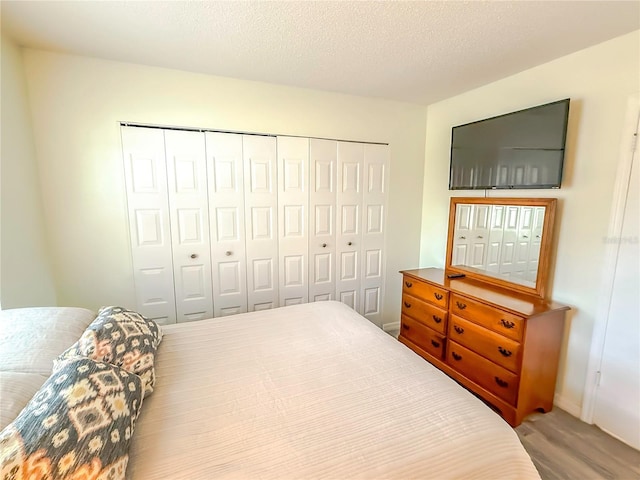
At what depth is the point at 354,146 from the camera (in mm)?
2992

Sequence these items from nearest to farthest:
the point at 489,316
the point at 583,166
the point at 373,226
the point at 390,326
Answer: the point at 583,166 → the point at 489,316 → the point at 373,226 → the point at 390,326

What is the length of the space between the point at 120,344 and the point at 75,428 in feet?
1.62

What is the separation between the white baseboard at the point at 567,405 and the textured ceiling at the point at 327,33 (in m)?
2.42

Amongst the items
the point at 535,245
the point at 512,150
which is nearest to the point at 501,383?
the point at 535,245

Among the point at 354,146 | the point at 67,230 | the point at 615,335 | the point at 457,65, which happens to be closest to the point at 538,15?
the point at 457,65

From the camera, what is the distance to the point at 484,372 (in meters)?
2.19

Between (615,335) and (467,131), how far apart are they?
1.86 metres

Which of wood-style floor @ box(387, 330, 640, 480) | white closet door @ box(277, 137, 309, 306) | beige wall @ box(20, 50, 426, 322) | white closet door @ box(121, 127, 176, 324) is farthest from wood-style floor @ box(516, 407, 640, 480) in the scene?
beige wall @ box(20, 50, 426, 322)

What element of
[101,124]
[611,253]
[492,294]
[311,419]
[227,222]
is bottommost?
[311,419]

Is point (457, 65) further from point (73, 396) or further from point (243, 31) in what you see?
point (73, 396)

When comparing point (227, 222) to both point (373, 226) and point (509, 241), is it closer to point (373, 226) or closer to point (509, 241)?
point (373, 226)

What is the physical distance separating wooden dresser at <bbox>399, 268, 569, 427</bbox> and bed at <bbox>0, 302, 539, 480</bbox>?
91 cm

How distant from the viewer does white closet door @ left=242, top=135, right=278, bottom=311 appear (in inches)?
104

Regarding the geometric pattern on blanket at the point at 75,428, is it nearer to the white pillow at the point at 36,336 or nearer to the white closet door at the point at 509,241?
the white pillow at the point at 36,336
